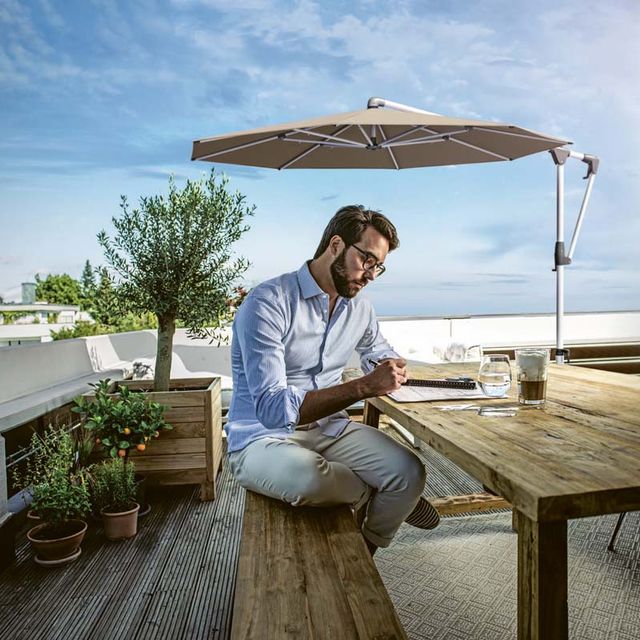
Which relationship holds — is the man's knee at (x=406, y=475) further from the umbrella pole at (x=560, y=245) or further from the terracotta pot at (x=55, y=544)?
the umbrella pole at (x=560, y=245)

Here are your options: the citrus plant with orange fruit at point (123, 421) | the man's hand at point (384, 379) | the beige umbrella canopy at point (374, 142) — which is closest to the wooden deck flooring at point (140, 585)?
the citrus plant with orange fruit at point (123, 421)

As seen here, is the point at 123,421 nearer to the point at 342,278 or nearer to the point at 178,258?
the point at 178,258

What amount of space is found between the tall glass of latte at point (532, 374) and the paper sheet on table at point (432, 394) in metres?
0.17

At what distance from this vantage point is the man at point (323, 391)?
5.46 feet

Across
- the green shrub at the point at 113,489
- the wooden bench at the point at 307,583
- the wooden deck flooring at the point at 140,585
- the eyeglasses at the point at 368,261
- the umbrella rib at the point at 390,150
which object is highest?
the umbrella rib at the point at 390,150

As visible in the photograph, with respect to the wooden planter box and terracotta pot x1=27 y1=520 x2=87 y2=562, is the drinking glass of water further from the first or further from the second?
terracotta pot x1=27 y1=520 x2=87 y2=562

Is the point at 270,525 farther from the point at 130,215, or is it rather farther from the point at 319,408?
the point at 130,215

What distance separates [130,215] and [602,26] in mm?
12867

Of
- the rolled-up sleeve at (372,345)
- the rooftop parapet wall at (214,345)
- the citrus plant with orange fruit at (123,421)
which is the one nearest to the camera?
the rolled-up sleeve at (372,345)

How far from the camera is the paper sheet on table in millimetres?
1737

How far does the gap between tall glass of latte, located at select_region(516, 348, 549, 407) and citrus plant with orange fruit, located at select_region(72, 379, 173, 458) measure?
192cm

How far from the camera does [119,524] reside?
8.35 feet

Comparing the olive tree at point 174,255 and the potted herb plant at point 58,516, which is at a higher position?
the olive tree at point 174,255

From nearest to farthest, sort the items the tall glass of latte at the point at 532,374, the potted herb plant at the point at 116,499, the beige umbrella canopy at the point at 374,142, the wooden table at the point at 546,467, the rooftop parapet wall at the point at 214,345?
the wooden table at the point at 546,467
the tall glass of latte at the point at 532,374
the beige umbrella canopy at the point at 374,142
the potted herb plant at the point at 116,499
the rooftop parapet wall at the point at 214,345
